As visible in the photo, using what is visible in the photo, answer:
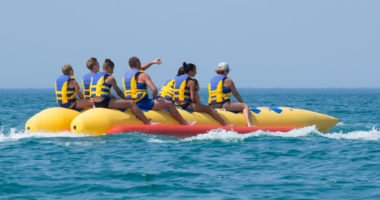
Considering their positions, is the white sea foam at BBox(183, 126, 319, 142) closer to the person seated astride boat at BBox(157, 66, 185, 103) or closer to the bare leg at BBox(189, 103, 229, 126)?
the bare leg at BBox(189, 103, 229, 126)

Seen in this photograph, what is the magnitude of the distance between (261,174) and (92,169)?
218 centimetres

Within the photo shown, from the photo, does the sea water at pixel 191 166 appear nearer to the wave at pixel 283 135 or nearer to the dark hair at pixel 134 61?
the wave at pixel 283 135

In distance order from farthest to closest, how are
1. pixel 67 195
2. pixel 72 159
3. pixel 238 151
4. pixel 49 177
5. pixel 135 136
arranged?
pixel 135 136, pixel 238 151, pixel 72 159, pixel 49 177, pixel 67 195

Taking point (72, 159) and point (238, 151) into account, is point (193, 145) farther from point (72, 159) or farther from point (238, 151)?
point (72, 159)

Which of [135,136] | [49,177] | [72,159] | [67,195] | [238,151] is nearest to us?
[67,195]

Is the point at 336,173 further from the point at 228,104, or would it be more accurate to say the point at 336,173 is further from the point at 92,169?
the point at 228,104

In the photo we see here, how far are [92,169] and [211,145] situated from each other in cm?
306

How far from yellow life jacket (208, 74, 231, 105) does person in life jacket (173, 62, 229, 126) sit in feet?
1.56

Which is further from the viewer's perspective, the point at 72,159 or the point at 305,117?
the point at 305,117

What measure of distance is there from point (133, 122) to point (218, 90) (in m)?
1.94

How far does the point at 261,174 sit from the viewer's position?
29.9 ft

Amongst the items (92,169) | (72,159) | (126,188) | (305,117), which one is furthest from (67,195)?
(305,117)

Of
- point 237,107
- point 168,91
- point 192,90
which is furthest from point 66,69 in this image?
point 237,107

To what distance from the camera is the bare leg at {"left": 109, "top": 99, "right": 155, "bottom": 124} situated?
40.8 ft
